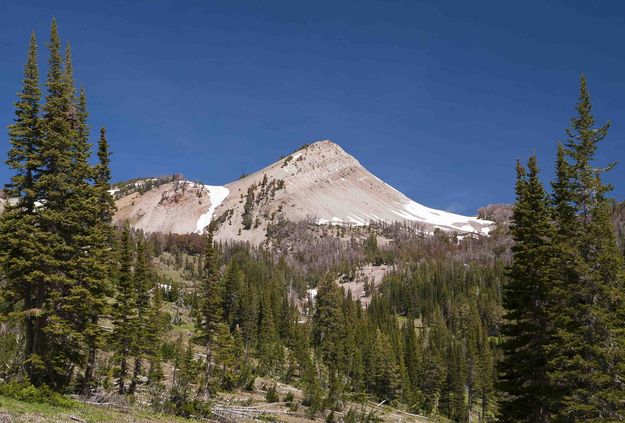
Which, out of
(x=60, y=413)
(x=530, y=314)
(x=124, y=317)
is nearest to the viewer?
(x=60, y=413)

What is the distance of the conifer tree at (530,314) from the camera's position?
27453 millimetres

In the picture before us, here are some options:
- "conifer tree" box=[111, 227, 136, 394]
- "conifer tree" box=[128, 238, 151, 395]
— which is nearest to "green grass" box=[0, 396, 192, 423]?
"conifer tree" box=[111, 227, 136, 394]

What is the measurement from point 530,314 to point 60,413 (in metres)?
24.3

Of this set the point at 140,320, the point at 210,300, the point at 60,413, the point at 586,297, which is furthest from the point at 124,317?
the point at 586,297

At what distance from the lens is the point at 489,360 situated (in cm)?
9862

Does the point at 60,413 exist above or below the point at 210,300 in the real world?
below

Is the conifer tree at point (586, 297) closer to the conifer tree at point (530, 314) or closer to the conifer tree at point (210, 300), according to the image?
the conifer tree at point (530, 314)

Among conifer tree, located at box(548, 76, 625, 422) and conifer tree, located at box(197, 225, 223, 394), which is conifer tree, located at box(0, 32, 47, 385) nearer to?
conifer tree, located at box(197, 225, 223, 394)

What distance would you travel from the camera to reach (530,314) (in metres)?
28.2

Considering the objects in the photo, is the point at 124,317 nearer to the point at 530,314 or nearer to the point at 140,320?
the point at 140,320

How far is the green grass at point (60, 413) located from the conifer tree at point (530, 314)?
65.0 ft

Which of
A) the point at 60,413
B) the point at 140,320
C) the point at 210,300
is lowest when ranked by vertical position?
the point at 60,413

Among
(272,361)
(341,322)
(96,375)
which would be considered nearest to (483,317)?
(341,322)

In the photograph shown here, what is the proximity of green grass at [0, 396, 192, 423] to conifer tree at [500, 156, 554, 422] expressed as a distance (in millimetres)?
19803
